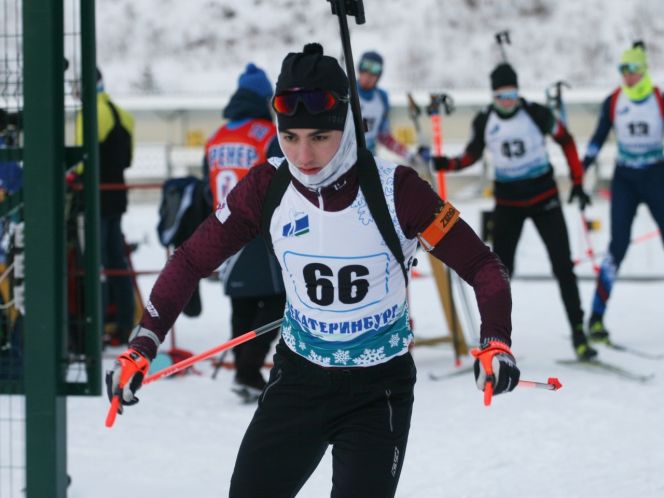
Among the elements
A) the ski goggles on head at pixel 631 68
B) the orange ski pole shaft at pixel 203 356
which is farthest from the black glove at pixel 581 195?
the orange ski pole shaft at pixel 203 356

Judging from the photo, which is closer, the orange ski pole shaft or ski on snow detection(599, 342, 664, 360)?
the orange ski pole shaft

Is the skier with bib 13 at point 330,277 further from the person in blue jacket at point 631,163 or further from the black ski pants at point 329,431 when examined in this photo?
the person in blue jacket at point 631,163

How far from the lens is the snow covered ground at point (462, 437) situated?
14.4ft

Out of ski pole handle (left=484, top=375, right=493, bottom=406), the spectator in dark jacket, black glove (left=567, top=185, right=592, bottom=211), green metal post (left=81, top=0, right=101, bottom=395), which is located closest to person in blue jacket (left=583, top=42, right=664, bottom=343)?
black glove (left=567, top=185, right=592, bottom=211)

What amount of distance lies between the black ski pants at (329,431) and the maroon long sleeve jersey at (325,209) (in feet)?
1.19

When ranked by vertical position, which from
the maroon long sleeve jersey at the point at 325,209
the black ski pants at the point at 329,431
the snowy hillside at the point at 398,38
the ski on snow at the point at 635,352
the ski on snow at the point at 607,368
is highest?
the snowy hillside at the point at 398,38

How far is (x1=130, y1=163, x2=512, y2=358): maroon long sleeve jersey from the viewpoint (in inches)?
101

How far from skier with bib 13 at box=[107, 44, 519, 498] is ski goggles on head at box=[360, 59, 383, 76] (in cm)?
476

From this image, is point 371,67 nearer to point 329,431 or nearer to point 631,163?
point 631,163

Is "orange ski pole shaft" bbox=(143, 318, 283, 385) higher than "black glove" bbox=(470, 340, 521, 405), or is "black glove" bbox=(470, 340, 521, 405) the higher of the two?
"black glove" bbox=(470, 340, 521, 405)

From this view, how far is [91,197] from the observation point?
3.82m

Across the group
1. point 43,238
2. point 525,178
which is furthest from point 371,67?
point 43,238

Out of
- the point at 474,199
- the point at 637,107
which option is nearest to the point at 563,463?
the point at 637,107

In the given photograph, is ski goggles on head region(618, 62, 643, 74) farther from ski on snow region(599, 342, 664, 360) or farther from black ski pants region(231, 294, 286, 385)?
black ski pants region(231, 294, 286, 385)
